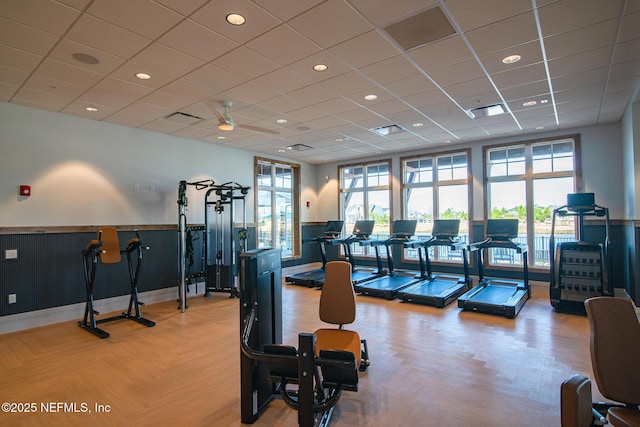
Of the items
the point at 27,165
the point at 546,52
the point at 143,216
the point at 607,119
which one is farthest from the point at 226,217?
the point at 607,119

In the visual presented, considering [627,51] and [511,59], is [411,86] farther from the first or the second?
[627,51]

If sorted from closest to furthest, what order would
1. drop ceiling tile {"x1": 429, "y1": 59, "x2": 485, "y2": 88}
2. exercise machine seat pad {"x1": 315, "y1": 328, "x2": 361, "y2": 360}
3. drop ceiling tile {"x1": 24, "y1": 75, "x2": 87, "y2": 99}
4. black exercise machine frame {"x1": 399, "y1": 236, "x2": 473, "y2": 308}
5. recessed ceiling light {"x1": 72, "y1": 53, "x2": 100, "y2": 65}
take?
exercise machine seat pad {"x1": 315, "y1": 328, "x2": 361, "y2": 360}
recessed ceiling light {"x1": 72, "y1": 53, "x2": 100, "y2": 65}
drop ceiling tile {"x1": 429, "y1": 59, "x2": 485, "y2": 88}
drop ceiling tile {"x1": 24, "y1": 75, "x2": 87, "y2": 99}
black exercise machine frame {"x1": 399, "y1": 236, "x2": 473, "y2": 308}

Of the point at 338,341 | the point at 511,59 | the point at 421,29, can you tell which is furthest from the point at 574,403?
the point at 511,59

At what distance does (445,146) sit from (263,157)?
4933mm

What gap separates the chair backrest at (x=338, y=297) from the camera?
3411 mm

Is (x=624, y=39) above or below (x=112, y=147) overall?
above

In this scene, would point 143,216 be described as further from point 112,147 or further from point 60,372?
point 60,372

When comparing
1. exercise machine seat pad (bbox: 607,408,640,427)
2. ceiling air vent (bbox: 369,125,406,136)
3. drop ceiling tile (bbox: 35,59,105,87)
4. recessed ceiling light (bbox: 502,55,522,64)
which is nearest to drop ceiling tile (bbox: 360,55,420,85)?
recessed ceiling light (bbox: 502,55,522,64)

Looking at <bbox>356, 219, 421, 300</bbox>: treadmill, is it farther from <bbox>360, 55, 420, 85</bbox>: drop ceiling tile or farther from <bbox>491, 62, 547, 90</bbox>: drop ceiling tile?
<bbox>360, 55, 420, 85</bbox>: drop ceiling tile

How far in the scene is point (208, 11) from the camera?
9.60ft

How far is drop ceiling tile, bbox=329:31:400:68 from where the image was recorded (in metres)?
3.45

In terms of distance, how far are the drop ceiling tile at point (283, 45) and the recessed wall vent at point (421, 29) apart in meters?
0.86

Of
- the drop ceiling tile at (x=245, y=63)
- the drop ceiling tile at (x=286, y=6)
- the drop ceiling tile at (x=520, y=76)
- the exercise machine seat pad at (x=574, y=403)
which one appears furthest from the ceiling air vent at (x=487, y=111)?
the exercise machine seat pad at (x=574, y=403)

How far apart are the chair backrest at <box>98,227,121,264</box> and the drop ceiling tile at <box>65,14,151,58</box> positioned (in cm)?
301
